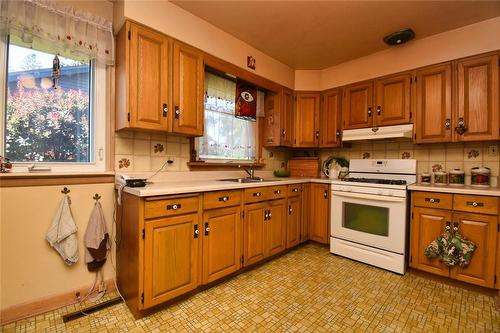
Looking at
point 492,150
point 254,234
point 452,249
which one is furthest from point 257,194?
point 492,150

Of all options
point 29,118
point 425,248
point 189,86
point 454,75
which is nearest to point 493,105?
point 454,75

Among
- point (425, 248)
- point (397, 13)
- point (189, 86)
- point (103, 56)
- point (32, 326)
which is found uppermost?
point (397, 13)

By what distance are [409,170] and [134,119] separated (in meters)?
2.93

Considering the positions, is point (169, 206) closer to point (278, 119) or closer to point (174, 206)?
point (174, 206)

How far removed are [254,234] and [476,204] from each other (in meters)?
1.95

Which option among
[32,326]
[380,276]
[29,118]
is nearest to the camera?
[32,326]

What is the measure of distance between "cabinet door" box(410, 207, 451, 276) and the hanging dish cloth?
6 centimetres

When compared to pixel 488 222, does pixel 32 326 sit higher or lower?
lower

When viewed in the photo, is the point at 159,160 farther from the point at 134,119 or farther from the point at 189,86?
the point at 189,86

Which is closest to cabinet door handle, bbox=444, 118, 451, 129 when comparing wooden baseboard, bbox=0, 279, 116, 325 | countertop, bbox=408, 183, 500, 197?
countertop, bbox=408, 183, 500, 197

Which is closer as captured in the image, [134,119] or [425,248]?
[134,119]

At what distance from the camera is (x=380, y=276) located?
2303 mm

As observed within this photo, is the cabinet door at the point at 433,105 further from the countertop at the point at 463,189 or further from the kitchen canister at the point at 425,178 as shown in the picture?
the countertop at the point at 463,189

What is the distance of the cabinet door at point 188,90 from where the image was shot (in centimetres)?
205
